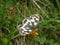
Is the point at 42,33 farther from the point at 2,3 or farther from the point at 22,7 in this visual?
the point at 2,3

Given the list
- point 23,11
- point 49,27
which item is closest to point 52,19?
point 49,27

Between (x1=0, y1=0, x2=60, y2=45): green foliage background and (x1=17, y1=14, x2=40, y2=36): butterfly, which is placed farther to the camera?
(x1=0, y1=0, x2=60, y2=45): green foliage background

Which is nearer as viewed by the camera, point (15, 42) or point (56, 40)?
point (15, 42)

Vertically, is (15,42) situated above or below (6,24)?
below

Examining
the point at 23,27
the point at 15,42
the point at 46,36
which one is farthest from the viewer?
the point at 46,36

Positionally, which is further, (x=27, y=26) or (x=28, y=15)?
(x=28, y=15)

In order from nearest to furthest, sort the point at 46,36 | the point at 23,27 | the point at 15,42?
the point at 23,27
the point at 15,42
the point at 46,36

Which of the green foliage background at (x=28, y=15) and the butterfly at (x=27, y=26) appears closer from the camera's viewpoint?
the butterfly at (x=27, y=26)

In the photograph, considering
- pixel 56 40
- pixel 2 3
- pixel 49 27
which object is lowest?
pixel 56 40
